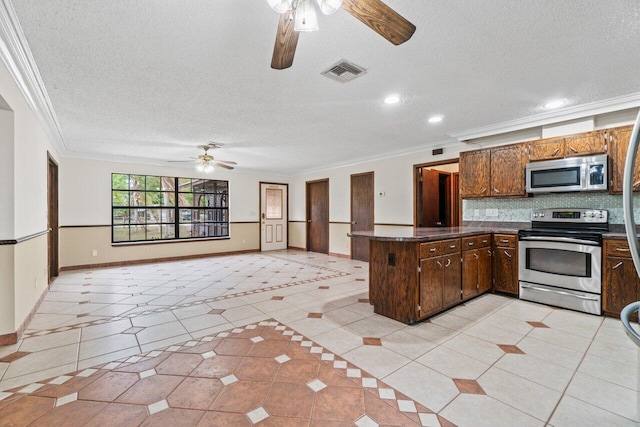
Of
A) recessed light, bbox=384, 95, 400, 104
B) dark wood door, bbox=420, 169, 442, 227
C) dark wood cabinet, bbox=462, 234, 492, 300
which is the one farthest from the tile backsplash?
recessed light, bbox=384, 95, 400, 104

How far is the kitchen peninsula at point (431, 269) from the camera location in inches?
111

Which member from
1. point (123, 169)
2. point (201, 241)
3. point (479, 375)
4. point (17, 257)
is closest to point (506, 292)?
point (479, 375)

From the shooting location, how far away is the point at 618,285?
295cm

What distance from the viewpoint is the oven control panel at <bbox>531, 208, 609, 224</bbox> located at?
332 cm

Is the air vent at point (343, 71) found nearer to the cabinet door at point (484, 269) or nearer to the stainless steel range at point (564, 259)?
A: the cabinet door at point (484, 269)

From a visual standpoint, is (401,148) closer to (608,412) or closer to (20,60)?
(608,412)

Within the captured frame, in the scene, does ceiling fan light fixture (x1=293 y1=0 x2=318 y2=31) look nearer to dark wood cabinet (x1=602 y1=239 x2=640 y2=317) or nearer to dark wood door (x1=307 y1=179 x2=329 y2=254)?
dark wood cabinet (x1=602 y1=239 x2=640 y2=317)

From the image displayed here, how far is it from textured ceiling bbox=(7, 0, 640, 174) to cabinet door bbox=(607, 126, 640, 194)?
420 mm

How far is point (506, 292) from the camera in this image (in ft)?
12.4

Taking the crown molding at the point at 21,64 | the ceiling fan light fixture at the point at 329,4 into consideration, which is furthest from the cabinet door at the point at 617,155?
the crown molding at the point at 21,64

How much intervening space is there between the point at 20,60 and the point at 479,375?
4.21 meters

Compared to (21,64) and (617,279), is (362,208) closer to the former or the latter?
(617,279)

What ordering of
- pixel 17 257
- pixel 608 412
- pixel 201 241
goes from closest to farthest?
1. pixel 608 412
2. pixel 17 257
3. pixel 201 241

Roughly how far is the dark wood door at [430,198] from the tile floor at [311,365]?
2.24m
